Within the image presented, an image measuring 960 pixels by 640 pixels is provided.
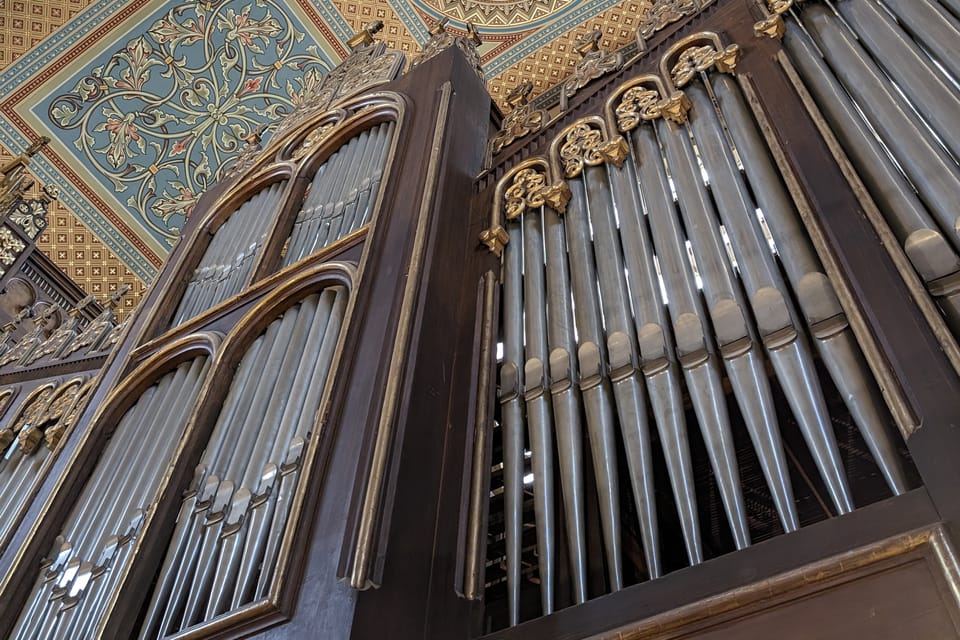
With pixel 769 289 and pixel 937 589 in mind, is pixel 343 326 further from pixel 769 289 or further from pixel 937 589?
pixel 937 589

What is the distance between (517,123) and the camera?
404cm

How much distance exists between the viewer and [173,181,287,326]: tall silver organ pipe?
12.7 ft

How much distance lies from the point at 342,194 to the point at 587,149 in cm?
116

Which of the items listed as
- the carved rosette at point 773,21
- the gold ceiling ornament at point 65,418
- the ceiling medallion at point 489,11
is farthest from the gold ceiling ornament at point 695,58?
the ceiling medallion at point 489,11

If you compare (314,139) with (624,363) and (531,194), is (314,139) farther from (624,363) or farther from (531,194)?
(624,363)

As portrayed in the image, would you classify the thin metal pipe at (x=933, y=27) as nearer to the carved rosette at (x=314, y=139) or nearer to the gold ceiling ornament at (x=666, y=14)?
the gold ceiling ornament at (x=666, y=14)

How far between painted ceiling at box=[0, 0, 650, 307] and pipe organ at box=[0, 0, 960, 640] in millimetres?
3725

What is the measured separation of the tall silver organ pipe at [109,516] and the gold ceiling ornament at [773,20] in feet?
8.24

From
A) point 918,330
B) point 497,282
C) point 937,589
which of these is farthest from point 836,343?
point 497,282

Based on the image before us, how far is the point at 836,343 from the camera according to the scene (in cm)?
203

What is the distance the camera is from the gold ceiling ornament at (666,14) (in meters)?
3.78

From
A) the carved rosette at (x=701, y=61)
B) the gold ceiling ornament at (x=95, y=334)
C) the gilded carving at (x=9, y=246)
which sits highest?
the gilded carving at (x=9, y=246)

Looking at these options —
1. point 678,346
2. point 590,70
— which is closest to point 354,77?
point 590,70

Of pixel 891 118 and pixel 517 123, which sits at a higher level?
pixel 517 123
